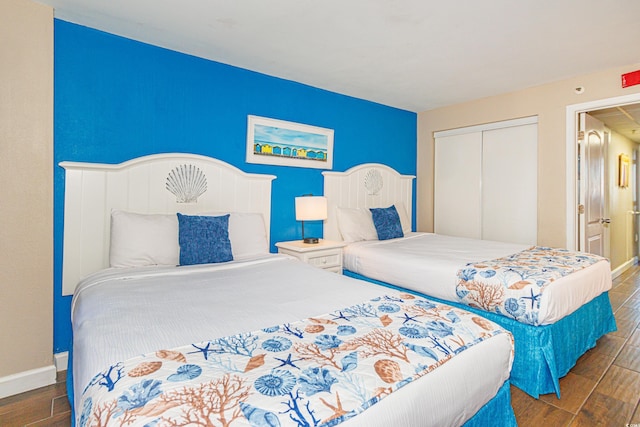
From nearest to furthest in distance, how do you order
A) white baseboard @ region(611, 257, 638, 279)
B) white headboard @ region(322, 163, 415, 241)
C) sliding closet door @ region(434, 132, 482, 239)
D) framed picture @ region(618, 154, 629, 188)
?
white headboard @ region(322, 163, 415, 241) < sliding closet door @ region(434, 132, 482, 239) < white baseboard @ region(611, 257, 638, 279) < framed picture @ region(618, 154, 629, 188)

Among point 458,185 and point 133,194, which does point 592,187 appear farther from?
point 133,194

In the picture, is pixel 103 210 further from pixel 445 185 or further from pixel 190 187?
pixel 445 185

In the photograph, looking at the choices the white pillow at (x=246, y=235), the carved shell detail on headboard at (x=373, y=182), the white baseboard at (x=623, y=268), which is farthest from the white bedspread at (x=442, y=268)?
the white baseboard at (x=623, y=268)

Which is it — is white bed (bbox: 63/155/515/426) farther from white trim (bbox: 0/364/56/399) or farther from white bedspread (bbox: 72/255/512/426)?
white trim (bbox: 0/364/56/399)

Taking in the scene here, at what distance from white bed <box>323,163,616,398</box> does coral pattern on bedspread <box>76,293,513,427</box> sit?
Result: 2.92 feet

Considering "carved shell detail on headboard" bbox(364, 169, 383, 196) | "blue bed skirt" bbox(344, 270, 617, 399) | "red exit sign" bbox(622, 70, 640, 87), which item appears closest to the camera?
"blue bed skirt" bbox(344, 270, 617, 399)

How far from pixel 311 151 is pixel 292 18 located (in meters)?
1.51

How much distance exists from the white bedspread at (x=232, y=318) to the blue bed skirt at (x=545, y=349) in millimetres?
787

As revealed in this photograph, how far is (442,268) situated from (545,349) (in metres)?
0.79

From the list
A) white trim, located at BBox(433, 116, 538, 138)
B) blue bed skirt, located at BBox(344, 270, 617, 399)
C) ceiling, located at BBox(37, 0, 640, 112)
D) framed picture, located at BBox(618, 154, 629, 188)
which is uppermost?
ceiling, located at BBox(37, 0, 640, 112)

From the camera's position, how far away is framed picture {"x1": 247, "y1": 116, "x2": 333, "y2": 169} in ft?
10.4

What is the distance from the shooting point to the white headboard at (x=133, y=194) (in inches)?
89.5

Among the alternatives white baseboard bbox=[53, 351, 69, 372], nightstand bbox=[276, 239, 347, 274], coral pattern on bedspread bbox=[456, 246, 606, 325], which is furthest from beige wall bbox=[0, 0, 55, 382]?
coral pattern on bedspread bbox=[456, 246, 606, 325]

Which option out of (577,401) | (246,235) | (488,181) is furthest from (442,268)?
(488,181)
